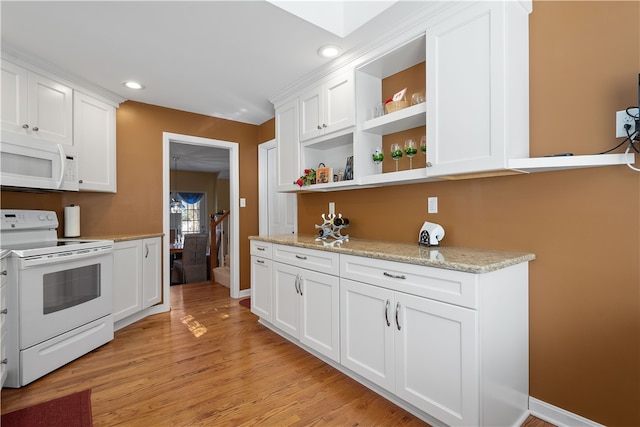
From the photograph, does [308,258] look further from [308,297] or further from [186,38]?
[186,38]

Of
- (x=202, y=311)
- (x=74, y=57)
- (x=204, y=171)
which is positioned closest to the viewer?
(x=74, y=57)

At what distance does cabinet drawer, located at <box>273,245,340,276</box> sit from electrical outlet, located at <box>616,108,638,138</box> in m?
1.62

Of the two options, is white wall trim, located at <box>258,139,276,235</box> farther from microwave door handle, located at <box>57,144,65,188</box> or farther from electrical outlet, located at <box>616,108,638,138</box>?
electrical outlet, located at <box>616,108,638,138</box>

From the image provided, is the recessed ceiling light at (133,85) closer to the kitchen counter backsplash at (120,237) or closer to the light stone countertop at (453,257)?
the kitchen counter backsplash at (120,237)

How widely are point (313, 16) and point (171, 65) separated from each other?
138 centimetres

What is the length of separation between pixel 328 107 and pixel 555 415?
8.51 ft

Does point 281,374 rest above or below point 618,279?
below

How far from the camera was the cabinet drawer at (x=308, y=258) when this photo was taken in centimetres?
220

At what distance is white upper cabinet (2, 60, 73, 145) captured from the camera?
2.39m

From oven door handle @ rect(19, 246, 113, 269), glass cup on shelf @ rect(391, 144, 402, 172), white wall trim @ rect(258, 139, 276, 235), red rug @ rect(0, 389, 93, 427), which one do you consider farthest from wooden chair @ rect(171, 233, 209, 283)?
glass cup on shelf @ rect(391, 144, 402, 172)

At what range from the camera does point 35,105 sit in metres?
2.58

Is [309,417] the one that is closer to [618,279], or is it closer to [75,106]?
[618,279]

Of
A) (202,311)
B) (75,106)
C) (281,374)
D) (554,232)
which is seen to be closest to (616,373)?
(554,232)

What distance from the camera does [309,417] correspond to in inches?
69.1
